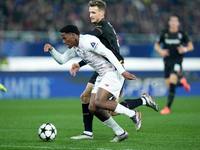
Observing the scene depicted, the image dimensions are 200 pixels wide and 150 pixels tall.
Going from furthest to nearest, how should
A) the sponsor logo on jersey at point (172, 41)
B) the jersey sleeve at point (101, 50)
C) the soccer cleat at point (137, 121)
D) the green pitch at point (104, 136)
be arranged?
the sponsor logo on jersey at point (172, 41), the soccer cleat at point (137, 121), the jersey sleeve at point (101, 50), the green pitch at point (104, 136)

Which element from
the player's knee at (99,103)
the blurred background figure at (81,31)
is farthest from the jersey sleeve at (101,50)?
the blurred background figure at (81,31)

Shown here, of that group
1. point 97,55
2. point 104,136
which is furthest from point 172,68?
point 97,55

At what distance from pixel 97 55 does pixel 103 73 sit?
295 mm

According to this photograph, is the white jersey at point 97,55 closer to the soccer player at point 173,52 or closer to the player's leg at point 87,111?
the player's leg at point 87,111

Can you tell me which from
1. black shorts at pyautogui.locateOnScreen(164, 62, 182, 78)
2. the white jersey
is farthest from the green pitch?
black shorts at pyautogui.locateOnScreen(164, 62, 182, 78)

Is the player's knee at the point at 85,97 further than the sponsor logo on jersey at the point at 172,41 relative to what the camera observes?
No

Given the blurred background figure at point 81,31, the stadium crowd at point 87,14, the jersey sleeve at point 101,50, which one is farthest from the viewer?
the stadium crowd at point 87,14

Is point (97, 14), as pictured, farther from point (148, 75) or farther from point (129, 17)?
point (129, 17)

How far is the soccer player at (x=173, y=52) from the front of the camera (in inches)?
454

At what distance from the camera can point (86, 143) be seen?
240 inches

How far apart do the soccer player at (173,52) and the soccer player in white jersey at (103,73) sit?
5265 mm

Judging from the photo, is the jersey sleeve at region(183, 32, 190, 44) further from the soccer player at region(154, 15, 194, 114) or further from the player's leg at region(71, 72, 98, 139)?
the player's leg at region(71, 72, 98, 139)

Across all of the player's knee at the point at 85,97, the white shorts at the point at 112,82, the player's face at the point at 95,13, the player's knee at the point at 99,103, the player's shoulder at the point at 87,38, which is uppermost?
the player's face at the point at 95,13

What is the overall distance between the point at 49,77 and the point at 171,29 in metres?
7.57
